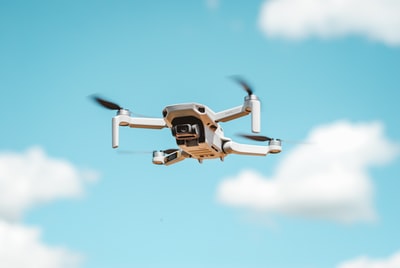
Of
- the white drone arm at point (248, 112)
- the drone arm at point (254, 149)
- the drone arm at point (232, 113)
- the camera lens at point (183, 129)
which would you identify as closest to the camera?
the white drone arm at point (248, 112)

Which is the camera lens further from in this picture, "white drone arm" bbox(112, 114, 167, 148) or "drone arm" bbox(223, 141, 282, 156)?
"drone arm" bbox(223, 141, 282, 156)

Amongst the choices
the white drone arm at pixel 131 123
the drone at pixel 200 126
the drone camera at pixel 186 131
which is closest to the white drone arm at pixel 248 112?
the drone at pixel 200 126

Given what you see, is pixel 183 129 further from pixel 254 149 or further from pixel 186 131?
pixel 254 149

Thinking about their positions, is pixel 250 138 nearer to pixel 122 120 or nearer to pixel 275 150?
pixel 275 150

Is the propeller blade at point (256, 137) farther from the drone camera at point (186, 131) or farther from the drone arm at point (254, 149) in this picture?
the drone camera at point (186, 131)

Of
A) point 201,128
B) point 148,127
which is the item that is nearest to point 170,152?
point 148,127
